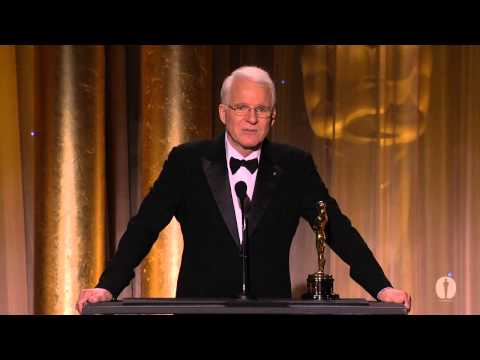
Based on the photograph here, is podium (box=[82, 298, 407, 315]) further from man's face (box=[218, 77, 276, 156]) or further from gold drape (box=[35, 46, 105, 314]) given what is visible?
gold drape (box=[35, 46, 105, 314])

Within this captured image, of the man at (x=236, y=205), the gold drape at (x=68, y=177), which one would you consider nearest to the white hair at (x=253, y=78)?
the man at (x=236, y=205)

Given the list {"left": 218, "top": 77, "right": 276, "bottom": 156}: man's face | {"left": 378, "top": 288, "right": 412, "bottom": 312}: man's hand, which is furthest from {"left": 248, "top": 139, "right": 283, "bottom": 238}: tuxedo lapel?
{"left": 378, "top": 288, "right": 412, "bottom": 312}: man's hand

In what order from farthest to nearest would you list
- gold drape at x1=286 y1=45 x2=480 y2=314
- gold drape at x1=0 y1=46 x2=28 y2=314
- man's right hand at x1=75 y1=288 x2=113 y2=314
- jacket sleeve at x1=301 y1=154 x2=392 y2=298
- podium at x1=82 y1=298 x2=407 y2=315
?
1. gold drape at x1=286 y1=45 x2=480 y2=314
2. gold drape at x1=0 y1=46 x2=28 y2=314
3. jacket sleeve at x1=301 y1=154 x2=392 y2=298
4. man's right hand at x1=75 y1=288 x2=113 y2=314
5. podium at x1=82 y1=298 x2=407 y2=315

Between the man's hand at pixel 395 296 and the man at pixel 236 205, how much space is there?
303mm

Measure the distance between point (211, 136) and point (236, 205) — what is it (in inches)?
70.2

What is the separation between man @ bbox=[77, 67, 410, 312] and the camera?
9.32ft

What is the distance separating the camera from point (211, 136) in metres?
4.68

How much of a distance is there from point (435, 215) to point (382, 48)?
3.66ft

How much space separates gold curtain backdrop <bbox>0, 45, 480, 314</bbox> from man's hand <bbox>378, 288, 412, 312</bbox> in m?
2.17

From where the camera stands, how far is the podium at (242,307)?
1940 millimetres

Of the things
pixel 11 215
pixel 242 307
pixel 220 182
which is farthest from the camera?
pixel 11 215

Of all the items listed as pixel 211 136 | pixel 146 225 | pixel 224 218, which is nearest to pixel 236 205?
pixel 224 218

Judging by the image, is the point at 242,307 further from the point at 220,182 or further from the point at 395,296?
the point at 220,182
